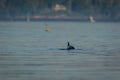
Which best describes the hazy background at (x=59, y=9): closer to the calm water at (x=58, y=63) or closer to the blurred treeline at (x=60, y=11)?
the blurred treeline at (x=60, y=11)

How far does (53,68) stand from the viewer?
124 ft

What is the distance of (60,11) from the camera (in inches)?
7229

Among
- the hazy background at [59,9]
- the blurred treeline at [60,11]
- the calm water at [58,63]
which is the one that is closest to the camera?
the calm water at [58,63]

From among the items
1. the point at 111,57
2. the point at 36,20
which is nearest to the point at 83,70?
the point at 111,57

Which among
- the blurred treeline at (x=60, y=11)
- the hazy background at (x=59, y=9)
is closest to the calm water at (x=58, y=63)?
the hazy background at (x=59, y=9)

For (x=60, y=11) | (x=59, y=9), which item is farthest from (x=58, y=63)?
(x=59, y=9)

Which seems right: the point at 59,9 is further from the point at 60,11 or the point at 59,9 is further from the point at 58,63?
the point at 58,63

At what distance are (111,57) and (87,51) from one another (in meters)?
5.59

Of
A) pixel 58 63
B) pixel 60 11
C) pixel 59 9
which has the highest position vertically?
pixel 59 9

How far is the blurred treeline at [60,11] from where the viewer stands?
609 ft

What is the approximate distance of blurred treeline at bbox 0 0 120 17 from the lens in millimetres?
185500

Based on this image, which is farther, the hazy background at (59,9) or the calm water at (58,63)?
the hazy background at (59,9)

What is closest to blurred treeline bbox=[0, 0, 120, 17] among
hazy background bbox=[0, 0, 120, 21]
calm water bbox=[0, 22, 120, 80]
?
hazy background bbox=[0, 0, 120, 21]

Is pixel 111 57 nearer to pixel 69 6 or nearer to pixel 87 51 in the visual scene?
pixel 87 51
